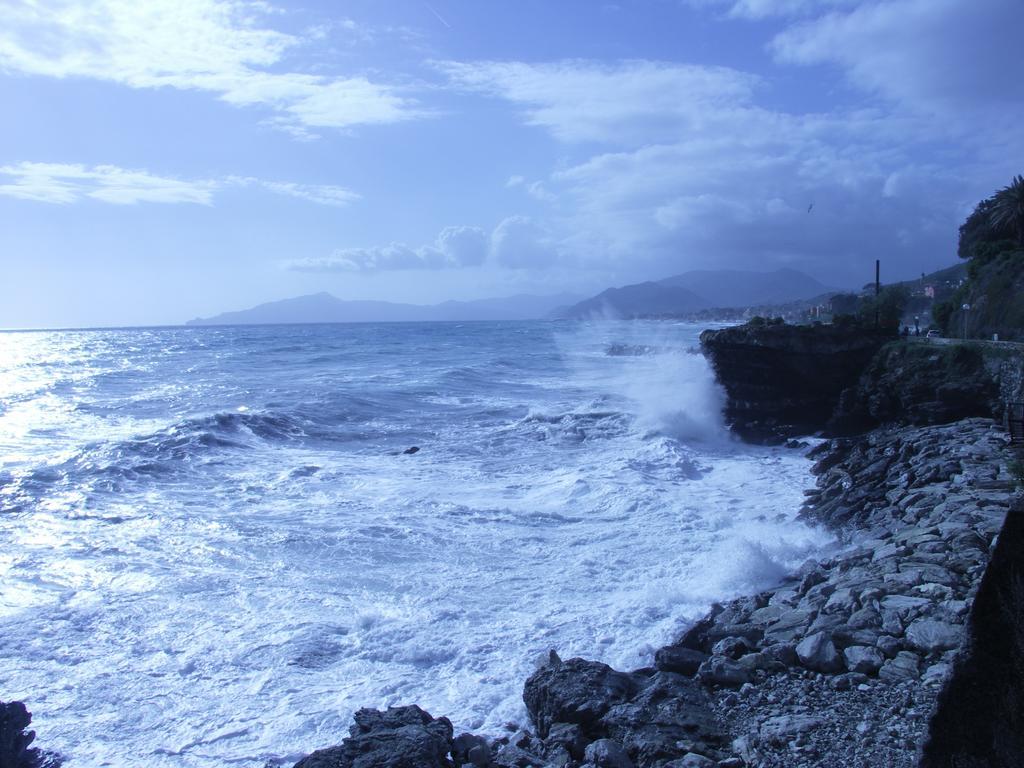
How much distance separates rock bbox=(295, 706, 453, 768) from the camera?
670 cm

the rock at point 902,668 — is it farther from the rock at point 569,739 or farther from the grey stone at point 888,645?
the rock at point 569,739

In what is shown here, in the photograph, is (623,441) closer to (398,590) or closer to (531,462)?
(531,462)

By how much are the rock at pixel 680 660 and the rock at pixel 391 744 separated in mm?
2785

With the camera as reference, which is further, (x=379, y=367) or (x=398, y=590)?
(x=379, y=367)

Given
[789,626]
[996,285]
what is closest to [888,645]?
[789,626]

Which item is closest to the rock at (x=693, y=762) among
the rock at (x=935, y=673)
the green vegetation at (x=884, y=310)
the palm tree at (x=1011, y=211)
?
the rock at (x=935, y=673)

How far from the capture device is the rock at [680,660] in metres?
8.80

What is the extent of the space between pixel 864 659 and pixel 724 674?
4.62 ft

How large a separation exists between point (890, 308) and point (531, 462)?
18.1 meters

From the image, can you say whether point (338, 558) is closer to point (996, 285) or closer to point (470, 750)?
point (470, 750)

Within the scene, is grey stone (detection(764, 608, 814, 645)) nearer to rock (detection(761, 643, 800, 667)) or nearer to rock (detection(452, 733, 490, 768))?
rock (detection(761, 643, 800, 667))

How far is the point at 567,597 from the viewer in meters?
11.7

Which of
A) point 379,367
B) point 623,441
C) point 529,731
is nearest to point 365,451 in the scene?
point 623,441

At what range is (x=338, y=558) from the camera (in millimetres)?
13578
